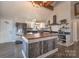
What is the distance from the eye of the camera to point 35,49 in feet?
7.18

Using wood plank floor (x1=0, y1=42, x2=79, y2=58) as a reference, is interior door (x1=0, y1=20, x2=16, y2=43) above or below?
above

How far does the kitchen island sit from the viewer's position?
2146 millimetres

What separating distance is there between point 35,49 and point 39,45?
0.11m

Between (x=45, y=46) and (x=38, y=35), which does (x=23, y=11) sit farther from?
(x=45, y=46)

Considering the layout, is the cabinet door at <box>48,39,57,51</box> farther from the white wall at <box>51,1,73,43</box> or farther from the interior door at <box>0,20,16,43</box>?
the interior door at <box>0,20,16,43</box>

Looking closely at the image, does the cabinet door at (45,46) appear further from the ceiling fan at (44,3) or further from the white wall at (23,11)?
the ceiling fan at (44,3)

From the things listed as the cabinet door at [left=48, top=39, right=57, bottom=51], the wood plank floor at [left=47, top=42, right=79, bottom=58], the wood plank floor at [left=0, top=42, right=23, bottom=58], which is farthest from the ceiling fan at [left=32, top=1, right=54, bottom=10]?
the wood plank floor at [left=0, top=42, right=23, bottom=58]

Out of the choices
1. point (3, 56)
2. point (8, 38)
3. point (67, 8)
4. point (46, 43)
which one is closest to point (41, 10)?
point (67, 8)

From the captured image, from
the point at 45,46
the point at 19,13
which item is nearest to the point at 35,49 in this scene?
the point at 45,46

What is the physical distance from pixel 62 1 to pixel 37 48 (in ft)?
3.30

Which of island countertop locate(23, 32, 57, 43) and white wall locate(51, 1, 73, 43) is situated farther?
white wall locate(51, 1, 73, 43)

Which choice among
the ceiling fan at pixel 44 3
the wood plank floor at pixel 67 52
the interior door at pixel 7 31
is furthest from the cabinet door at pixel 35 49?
the ceiling fan at pixel 44 3

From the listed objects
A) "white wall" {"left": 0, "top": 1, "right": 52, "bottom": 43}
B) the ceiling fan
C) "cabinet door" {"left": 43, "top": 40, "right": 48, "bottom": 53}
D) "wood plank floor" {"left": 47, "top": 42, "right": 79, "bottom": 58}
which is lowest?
"wood plank floor" {"left": 47, "top": 42, "right": 79, "bottom": 58}

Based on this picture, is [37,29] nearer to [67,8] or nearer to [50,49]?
[50,49]
